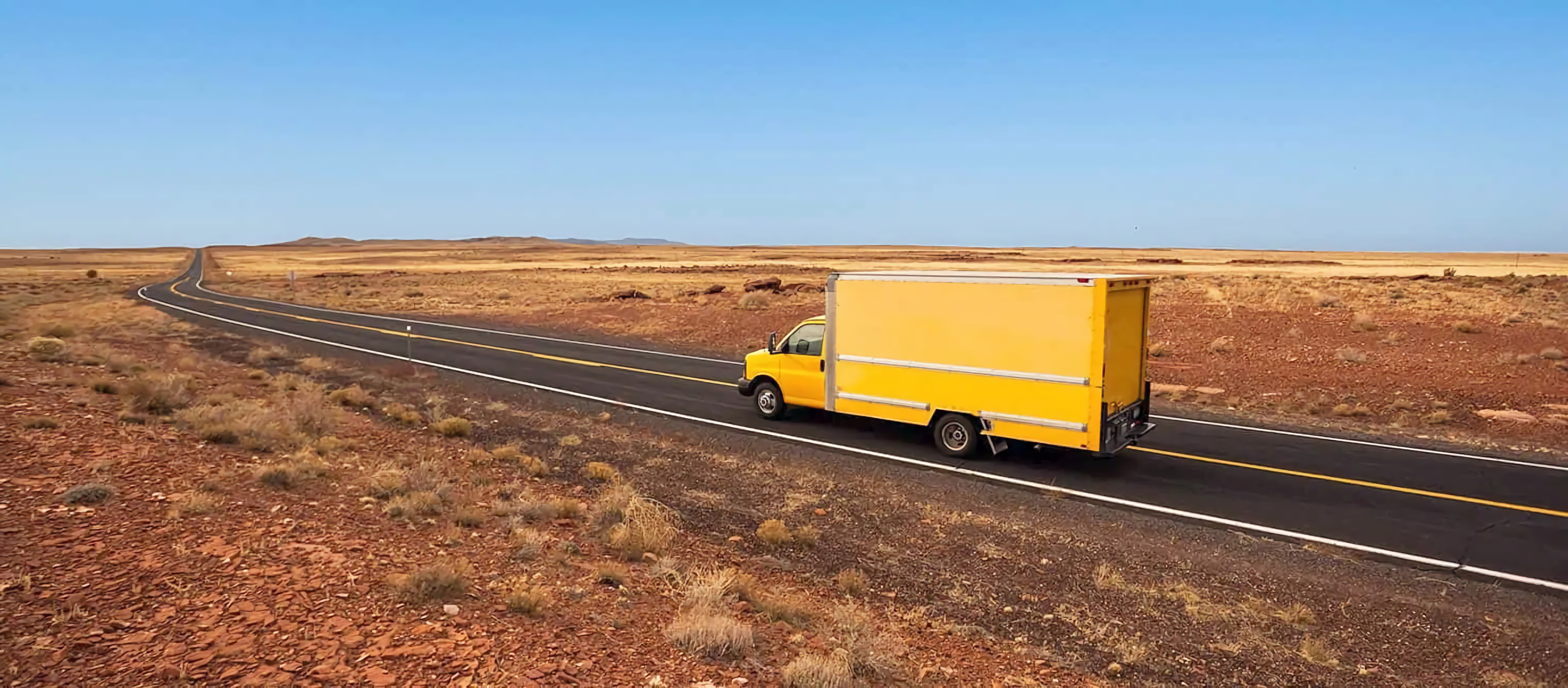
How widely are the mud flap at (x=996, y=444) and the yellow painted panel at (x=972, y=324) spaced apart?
48.6 inches

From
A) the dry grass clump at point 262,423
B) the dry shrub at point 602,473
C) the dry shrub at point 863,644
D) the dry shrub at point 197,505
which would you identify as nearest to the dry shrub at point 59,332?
the dry grass clump at point 262,423

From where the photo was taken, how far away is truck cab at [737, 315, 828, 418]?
15.2m

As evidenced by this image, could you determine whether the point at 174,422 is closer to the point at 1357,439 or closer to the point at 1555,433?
the point at 1357,439

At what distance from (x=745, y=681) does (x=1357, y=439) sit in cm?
1344

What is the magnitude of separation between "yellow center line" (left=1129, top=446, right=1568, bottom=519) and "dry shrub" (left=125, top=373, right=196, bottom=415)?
15.2 meters

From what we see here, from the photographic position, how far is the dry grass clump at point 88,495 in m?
8.16

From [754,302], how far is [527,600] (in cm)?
3017

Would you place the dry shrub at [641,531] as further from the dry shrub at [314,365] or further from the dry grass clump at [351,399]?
the dry shrub at [314,365]

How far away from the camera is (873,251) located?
595 ft

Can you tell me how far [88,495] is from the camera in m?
8.25

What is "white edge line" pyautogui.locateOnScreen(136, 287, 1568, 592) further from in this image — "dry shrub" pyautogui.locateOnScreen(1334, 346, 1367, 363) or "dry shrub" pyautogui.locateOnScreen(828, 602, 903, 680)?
"dry shrub" pyautogui.locateOnScreen(1334, 346, 1367, 363)

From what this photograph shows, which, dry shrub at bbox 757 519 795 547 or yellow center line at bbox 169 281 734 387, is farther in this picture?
yellow center line at bbox 169 281 734 387

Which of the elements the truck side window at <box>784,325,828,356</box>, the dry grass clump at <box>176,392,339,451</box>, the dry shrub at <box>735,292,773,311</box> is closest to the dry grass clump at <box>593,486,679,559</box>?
the dry grass clump at <box>176,392,339,451</box>

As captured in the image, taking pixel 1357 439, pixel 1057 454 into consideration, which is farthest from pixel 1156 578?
pixel 1357 439
